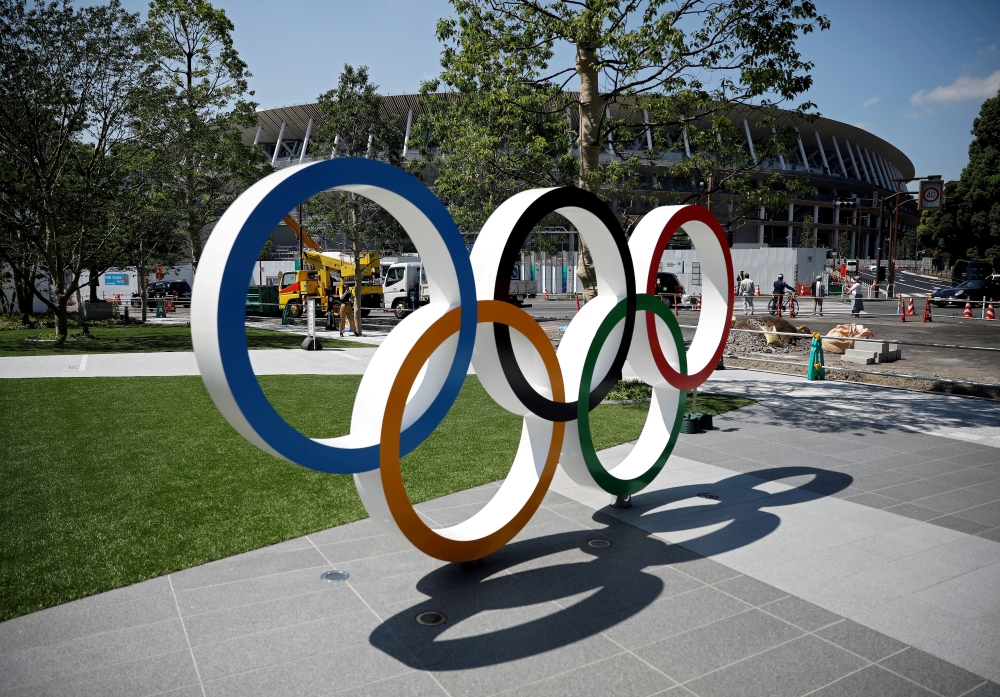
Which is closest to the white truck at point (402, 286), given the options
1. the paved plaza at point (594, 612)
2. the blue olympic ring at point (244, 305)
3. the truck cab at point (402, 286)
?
the truck cab at point (402, 286)

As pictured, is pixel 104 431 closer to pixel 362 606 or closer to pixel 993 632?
pixel 362 606

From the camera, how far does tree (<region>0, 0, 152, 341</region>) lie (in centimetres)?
1841

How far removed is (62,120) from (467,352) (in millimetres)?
19563

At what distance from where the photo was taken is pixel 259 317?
34.5m

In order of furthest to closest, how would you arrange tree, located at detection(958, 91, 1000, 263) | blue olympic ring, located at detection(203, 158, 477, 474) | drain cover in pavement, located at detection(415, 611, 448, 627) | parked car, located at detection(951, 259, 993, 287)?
parked car, located at detection(951, 259, 993, 287) < tree, located at detection(958, 91, 1000, 263) < drain cover in pavement, located at detection(415, 611, 448, 627) < blue olympic ring, located at detection(203, 158, 477, 474)

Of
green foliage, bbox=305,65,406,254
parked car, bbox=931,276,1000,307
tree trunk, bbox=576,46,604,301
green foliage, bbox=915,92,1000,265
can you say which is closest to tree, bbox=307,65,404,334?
green foliage, bbox=305,65,406,254

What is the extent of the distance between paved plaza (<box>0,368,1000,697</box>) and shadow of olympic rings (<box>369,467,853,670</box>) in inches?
0.7

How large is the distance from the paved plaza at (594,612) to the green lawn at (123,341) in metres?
15.5

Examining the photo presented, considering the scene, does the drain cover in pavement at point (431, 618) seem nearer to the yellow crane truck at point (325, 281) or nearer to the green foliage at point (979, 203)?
the yellow crane truck at point (325, 281)

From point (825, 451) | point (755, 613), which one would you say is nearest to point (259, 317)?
point (825, 451)

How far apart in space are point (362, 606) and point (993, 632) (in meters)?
4.09

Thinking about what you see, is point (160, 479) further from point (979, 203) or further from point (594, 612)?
point (979, 203)

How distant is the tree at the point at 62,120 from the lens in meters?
18.4

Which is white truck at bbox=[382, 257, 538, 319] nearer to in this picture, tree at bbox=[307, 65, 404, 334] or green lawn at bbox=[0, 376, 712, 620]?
tree at bbox=[307, 65, 404, 334]
